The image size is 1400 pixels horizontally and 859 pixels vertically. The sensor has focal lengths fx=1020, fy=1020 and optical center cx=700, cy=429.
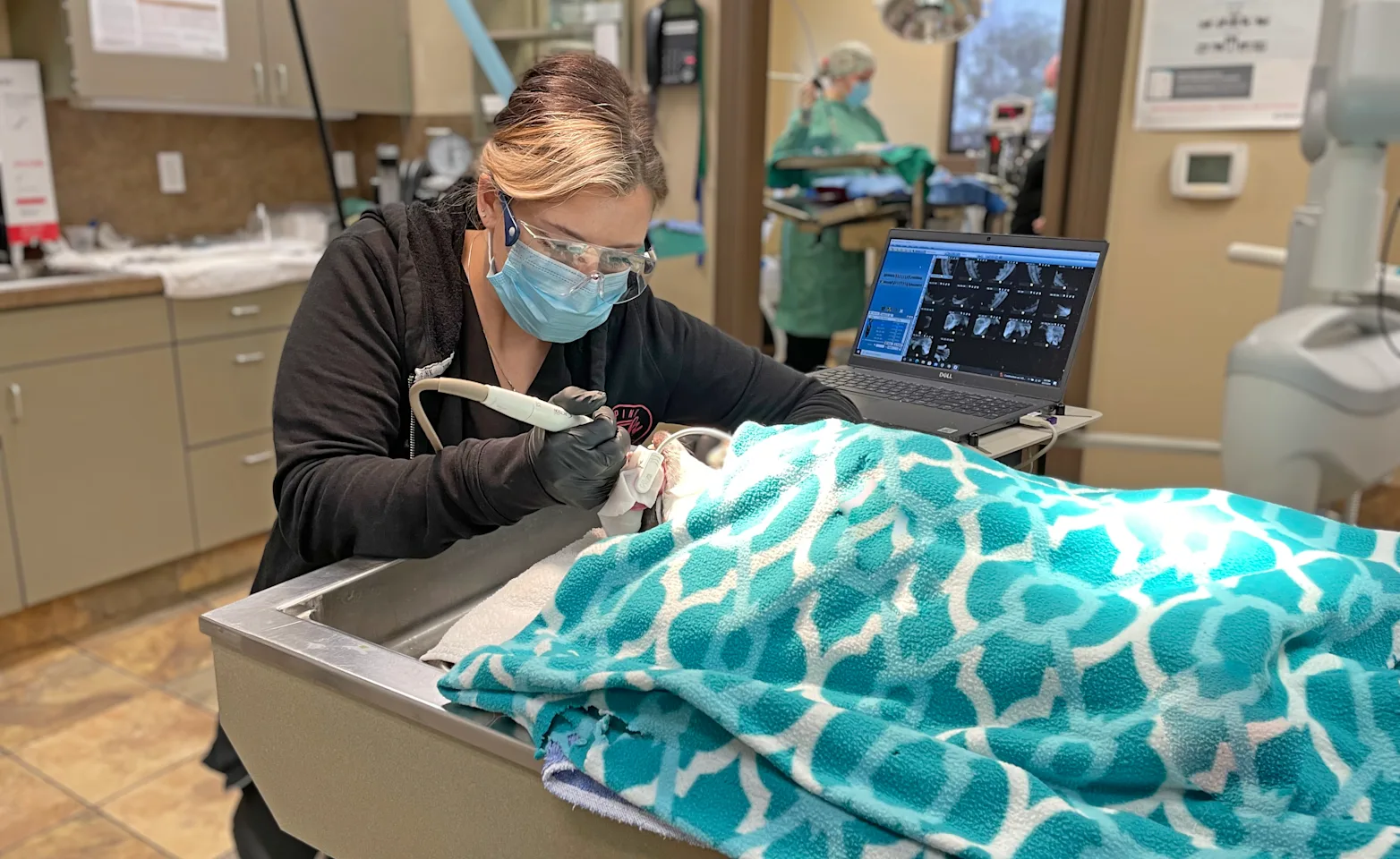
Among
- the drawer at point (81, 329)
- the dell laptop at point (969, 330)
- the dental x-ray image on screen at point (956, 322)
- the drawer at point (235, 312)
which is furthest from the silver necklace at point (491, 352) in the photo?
the drawer at point (81, 329)

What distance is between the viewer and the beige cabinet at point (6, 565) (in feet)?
7.52

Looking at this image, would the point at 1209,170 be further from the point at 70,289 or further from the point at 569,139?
the point at 70,289

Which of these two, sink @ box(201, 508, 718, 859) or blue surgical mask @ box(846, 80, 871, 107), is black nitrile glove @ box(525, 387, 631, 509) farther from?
blue surgical mask @ box(846, 80, 871, 107)

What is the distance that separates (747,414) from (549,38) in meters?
2.25

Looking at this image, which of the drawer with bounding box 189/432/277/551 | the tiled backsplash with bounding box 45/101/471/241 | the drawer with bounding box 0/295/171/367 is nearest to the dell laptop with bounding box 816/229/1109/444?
the drawer with bounding box 0/295/171/367

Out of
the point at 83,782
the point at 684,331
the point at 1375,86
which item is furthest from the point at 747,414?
the point at 83,782

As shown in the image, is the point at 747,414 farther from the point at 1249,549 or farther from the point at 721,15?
the point at 721,15

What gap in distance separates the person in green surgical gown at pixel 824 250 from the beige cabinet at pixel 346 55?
4.35 feet

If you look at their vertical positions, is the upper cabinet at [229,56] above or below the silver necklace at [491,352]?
above

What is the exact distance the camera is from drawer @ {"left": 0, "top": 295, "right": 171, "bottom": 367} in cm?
227

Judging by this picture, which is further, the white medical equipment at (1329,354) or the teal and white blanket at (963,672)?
the white medical equipment at (1329,354)

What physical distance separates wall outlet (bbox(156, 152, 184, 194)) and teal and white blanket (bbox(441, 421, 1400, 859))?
2.88 meters

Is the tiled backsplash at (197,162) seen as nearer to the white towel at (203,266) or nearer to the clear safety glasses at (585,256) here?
the white towel at (203,266)

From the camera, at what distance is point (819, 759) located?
22.6 inches
